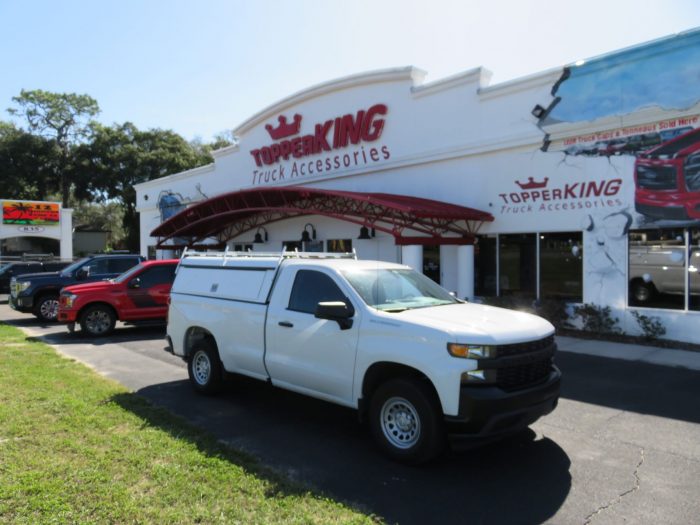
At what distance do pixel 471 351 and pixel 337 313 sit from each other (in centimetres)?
138

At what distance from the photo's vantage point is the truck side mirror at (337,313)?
5199 mm

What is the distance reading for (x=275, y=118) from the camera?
70.3ft

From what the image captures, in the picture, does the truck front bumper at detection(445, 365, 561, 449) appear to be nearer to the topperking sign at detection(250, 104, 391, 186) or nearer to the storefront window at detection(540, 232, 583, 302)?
the storefront window at detection(540, 232, 583, 302)

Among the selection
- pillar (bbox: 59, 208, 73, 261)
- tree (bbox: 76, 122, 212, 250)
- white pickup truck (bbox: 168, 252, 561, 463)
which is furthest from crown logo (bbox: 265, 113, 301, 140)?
tree (bbox: 76, 122, 212, 250)

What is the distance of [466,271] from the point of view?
47.4 ft

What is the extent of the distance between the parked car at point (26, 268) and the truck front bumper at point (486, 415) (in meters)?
20.2

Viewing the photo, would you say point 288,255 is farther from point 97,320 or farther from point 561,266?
point 561,266

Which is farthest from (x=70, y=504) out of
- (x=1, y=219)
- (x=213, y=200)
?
(x=1, y=219)

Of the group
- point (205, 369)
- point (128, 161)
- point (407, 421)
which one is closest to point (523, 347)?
point (407, 421)

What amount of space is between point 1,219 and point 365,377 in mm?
40120

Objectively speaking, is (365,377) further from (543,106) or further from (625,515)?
(543,106)

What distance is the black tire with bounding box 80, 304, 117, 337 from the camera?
495 inches

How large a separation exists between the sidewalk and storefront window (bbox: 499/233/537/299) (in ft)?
7.57

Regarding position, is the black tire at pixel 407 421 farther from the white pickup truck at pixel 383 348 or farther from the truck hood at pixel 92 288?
the truck hood at pixel 92 288
